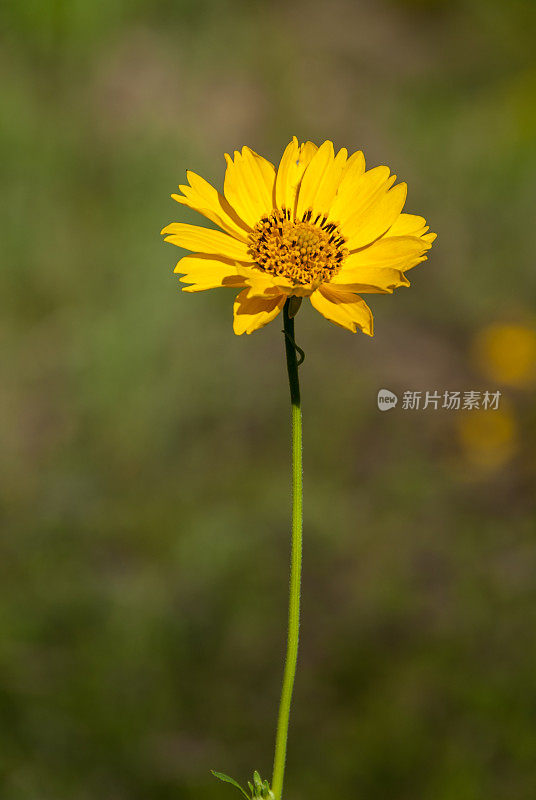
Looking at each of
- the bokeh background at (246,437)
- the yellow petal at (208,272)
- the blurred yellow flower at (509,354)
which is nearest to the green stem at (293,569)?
the yellow petal at (208,272)

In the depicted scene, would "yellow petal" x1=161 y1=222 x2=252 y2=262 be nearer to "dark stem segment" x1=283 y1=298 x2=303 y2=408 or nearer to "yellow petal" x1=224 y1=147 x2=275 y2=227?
"yellow petal" x1=224 y1=147 x2=275 y2=227

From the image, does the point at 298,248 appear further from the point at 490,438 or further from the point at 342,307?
the point at 490,438

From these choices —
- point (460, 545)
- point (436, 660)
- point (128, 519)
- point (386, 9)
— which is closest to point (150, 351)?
point (128, 519)

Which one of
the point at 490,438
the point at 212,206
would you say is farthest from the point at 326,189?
the point at 490,438

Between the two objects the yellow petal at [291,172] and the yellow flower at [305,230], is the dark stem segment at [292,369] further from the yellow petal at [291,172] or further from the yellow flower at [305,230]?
the yellow petal at [291,172]

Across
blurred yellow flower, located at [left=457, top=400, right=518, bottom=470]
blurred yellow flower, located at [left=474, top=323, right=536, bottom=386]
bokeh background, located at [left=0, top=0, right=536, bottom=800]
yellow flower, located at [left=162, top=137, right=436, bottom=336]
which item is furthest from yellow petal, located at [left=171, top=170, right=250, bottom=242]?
blurred yellow flower, located at [left=474, top=323, right=536, bottom=386]
